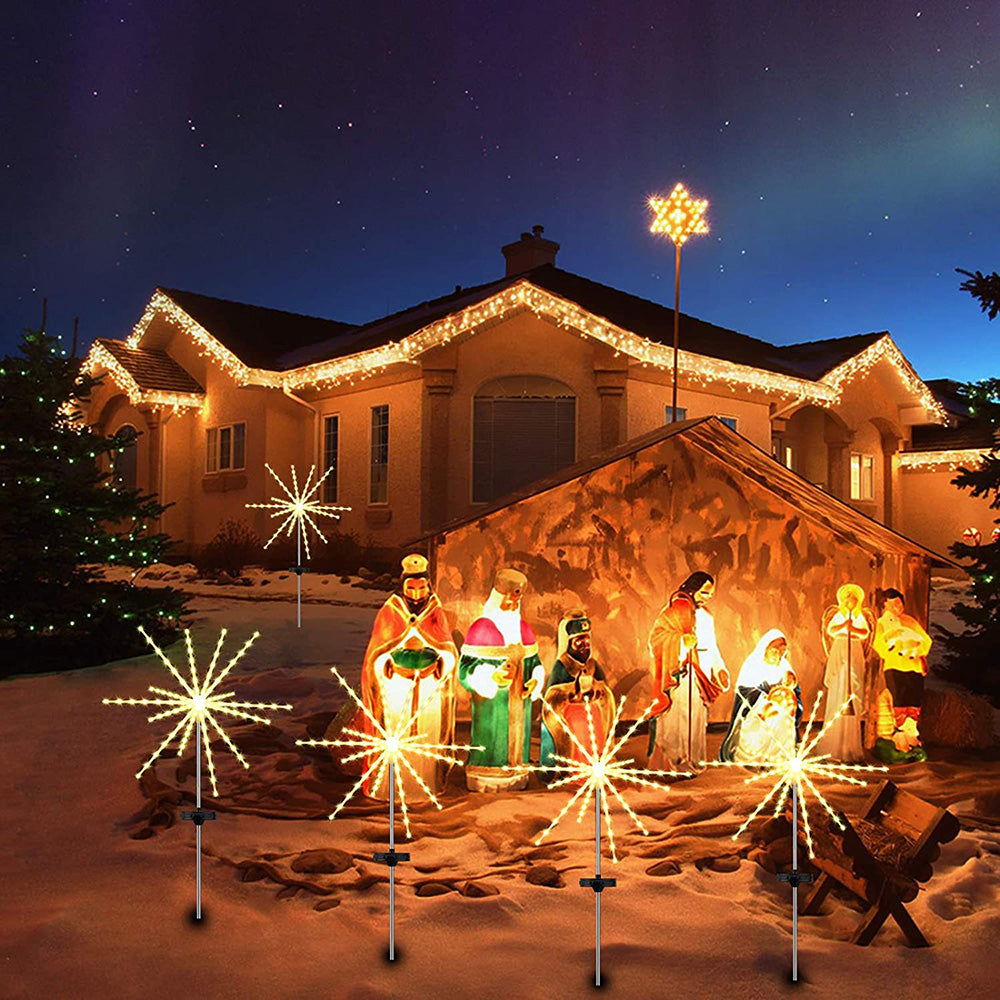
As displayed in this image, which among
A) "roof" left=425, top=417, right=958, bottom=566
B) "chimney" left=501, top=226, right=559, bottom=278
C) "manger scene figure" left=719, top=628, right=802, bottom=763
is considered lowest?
"manger scene figure" left=719, top=628, right=802, bottom=763

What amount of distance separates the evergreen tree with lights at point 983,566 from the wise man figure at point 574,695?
146 inches

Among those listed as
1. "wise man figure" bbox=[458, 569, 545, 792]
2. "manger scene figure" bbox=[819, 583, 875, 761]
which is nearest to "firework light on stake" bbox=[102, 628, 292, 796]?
"wise man figure" bbox=[458, 569, 545, 792]

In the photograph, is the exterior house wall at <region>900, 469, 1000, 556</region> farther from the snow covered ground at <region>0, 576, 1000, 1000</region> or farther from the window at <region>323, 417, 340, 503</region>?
the snow covered ground at <region>0, 576, 1000, 1000</region>

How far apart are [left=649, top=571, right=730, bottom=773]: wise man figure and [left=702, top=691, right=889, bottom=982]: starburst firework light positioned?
204 mm

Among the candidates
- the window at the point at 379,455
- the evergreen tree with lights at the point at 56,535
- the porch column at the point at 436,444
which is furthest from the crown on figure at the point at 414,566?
the window at the point at 379,455

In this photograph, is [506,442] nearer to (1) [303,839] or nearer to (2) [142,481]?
(2) [142,481]

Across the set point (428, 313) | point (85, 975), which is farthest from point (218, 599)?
point (85, 975)

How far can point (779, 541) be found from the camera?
844 cm

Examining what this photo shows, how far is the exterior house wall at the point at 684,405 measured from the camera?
56.7 feet

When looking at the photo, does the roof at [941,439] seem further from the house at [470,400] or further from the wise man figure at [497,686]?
the wise man figure at [497,686]

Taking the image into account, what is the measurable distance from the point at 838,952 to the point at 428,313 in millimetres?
17818

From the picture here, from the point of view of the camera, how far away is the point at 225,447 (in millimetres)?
21172

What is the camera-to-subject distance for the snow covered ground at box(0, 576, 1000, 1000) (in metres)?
3.70

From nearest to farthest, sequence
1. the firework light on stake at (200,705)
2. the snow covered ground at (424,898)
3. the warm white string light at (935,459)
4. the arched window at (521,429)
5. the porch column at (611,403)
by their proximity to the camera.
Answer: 1. the snow covered ground at (424,898)
2. the firework light on stake at (200,705)
3. the porch column at (611,403)
4. the arched window at (521,429)
5. the warm white string light at (935,459)
